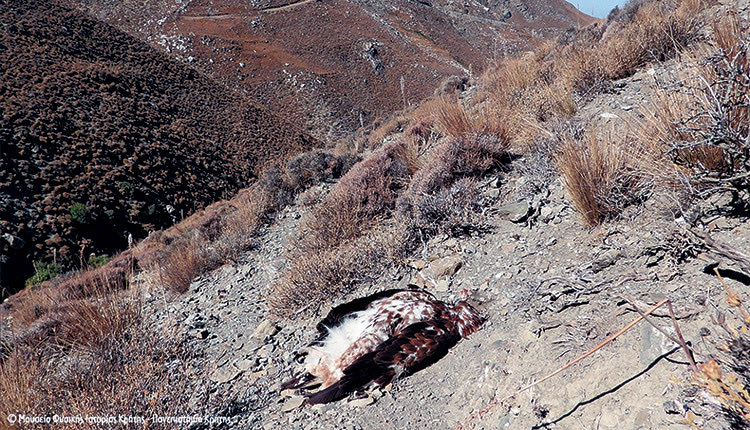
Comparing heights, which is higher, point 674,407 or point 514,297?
point 674,407

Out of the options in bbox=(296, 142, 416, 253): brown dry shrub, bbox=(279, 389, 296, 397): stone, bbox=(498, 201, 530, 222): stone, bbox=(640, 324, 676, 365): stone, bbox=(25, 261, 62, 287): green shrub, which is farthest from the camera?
bbox=(25, 261, 62, 287): green shrub

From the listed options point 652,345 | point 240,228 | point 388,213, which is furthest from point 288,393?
point 240,228

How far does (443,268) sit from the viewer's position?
129 inches

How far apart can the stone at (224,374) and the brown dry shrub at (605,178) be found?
316 centimetres

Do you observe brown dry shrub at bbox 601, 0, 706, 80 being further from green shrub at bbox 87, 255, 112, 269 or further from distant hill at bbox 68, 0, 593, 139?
distant hill at bbox 68, 0, 593, 139

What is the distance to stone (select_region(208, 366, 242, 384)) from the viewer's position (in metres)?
3.07

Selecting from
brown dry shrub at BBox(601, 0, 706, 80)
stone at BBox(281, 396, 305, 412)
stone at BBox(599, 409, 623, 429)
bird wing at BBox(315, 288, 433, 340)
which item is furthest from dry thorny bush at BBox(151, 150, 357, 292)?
brown dry shrub at BBox(601, 0, 706, 80)

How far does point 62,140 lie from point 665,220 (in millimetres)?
22639

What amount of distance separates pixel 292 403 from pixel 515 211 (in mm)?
2531

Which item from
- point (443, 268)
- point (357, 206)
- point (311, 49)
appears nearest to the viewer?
point (443, 268)

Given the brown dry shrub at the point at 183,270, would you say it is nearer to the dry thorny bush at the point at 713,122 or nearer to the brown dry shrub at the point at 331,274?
the brown dry shrub at the point at 331,274

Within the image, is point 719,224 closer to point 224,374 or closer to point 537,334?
point 537,334

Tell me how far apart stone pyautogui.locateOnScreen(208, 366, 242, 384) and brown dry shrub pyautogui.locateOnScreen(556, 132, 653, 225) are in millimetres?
3156

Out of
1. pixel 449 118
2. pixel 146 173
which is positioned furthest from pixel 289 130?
pixel 449 118
